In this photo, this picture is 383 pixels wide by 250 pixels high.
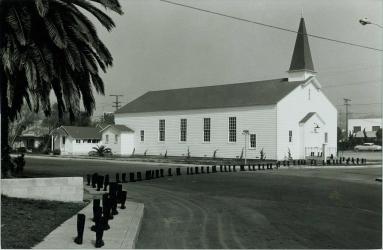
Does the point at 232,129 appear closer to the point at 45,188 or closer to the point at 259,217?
the point at 45,188

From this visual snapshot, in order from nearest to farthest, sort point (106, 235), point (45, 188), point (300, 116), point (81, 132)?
point (106, 235)
point (45, 188)
point (300, 116)
point (81, 132)

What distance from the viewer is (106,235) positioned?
9453 millimetres

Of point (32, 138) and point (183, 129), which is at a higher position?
point (183, 129)

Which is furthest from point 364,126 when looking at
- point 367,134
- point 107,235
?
point 107,235

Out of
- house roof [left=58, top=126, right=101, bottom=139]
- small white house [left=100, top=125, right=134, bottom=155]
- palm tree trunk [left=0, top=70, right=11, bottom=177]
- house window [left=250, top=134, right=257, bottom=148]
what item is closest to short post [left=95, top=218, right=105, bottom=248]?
palm tree trunk [left=0, top=70, right=11, bottom=177]

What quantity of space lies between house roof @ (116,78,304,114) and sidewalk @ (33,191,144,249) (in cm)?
3675

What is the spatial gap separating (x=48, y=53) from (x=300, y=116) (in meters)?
37.5

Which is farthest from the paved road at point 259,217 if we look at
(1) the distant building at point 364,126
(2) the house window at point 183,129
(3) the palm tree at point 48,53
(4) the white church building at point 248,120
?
(1) the distant building at point 364,126

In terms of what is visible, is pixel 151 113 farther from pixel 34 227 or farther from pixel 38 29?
pixel 34 227

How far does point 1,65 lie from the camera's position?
1413cm

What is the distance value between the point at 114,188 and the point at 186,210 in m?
2.11

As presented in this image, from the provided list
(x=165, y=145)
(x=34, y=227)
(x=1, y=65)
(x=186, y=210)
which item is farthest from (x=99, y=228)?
(x=165, y=145)

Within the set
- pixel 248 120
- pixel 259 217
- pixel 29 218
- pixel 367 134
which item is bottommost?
pixel 259 217

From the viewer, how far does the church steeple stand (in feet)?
170
